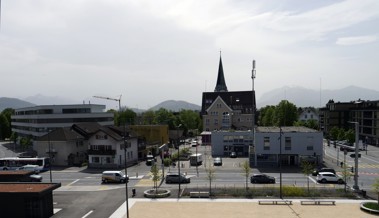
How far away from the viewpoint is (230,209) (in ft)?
112

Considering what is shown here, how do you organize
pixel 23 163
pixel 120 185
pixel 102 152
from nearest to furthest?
pixel 120 185 → pixel 23 163 → pixel 102 152

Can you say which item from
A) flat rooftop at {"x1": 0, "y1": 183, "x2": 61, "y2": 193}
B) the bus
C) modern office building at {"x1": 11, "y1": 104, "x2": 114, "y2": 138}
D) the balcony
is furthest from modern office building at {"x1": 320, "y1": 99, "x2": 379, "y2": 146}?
flat rooftop at {"x1": 0, "y1": 183, "x2": 61, "y2": 193}

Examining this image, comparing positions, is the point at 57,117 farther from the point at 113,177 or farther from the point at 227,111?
the point at 227,111

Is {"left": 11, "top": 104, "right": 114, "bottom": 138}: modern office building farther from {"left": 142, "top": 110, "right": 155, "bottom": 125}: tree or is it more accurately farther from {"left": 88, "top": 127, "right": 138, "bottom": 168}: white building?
{"left": 142, "top": 110, "right": 155, "bottom": 125}: tree

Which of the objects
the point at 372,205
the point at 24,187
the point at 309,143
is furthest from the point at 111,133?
the point at 372,205

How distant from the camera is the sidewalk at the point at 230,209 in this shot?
3222cm

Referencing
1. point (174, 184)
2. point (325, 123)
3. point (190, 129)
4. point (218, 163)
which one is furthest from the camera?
point (190, 129)

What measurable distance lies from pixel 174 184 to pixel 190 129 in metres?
87.6

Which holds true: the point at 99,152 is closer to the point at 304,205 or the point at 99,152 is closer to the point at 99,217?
the point at 99,217

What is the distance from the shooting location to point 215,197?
127ft

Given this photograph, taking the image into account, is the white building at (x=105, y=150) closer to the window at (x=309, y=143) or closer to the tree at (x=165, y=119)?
the window at (x=309, y=143)

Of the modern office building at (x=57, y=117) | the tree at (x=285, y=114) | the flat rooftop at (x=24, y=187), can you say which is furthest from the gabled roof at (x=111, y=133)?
the tree at (x=285, y=114)

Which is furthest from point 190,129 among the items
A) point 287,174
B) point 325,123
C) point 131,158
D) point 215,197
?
point 215,197

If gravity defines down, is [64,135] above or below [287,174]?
above
